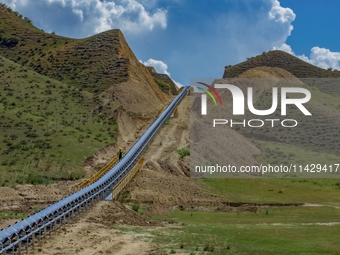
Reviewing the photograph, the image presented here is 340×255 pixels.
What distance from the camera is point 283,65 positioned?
137875 mm

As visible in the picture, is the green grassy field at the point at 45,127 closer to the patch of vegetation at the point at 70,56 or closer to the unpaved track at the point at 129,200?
the unpaved track at the point at 129,200

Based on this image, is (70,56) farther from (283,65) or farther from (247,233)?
(247,233)

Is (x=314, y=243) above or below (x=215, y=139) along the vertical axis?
below

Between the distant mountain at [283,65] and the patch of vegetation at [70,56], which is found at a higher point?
the distant mountain at [283,65]

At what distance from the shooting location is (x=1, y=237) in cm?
1762

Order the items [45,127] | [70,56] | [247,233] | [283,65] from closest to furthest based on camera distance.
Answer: [247,233] < [45,127] < [70,56] < [283,65]

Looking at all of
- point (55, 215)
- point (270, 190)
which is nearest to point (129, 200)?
point (55, 215)

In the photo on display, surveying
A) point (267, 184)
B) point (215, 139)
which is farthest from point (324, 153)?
point (267, 184)

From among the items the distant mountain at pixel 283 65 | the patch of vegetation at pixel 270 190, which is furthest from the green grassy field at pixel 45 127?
the distant mountain at pixel 283 65

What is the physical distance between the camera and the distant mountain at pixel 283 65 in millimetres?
134375

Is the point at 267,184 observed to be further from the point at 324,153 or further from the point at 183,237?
the point at 324,153

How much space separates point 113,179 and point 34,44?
73.4 meters

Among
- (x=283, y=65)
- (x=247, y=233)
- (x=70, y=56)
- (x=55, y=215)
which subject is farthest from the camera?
(x=283, y=65)

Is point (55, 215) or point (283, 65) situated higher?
point (283, 65)
